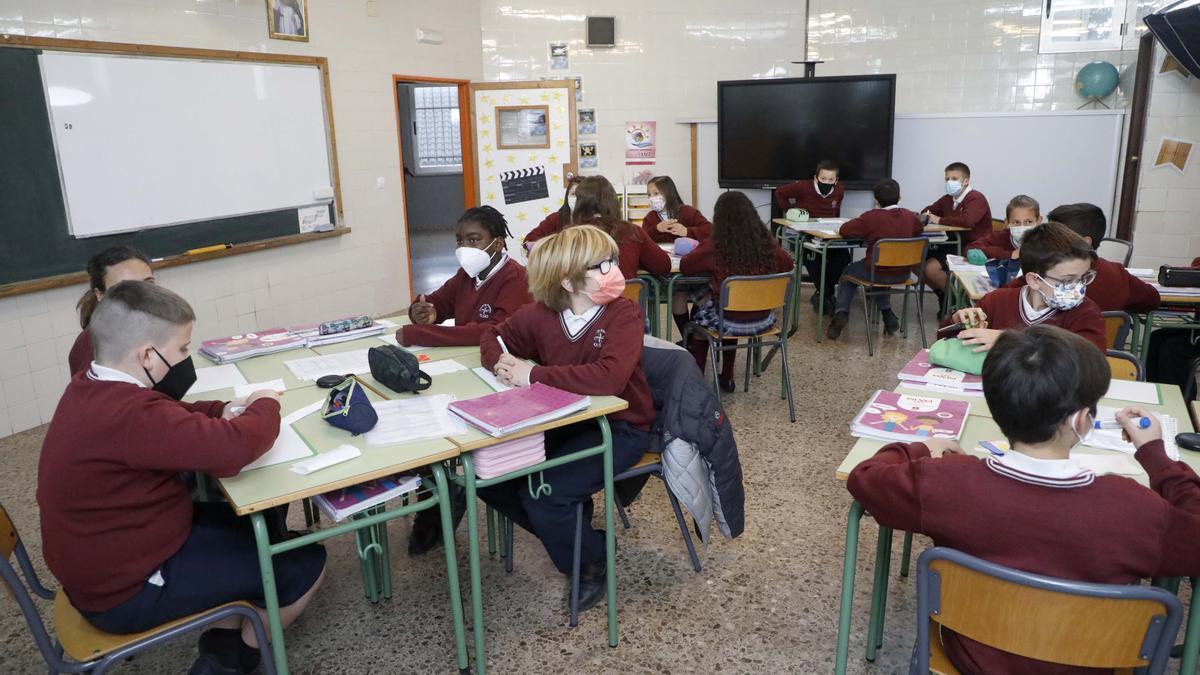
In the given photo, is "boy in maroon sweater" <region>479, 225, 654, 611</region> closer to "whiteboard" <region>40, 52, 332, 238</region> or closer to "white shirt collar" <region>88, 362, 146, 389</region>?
"white shirt collar" <region>88, 362, 146, 389</region>

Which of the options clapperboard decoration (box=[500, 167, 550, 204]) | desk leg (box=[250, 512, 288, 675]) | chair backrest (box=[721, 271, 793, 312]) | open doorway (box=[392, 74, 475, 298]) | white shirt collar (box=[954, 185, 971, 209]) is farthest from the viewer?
open doorway (box=[392, 74, 475, 298])

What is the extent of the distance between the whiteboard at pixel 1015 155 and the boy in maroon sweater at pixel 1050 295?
17.0 ft

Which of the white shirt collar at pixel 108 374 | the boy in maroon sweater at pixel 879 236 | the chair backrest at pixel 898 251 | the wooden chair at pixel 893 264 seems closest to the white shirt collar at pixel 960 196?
the boy in maroon sweater at pixel 879 236

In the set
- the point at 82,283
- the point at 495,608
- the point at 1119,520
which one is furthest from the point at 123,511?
the point at 82,283

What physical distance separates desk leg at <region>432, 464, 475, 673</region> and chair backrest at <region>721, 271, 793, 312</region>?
2370mm

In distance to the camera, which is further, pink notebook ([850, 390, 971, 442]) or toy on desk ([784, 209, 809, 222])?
toy on desk ([784, 209, 809, 222])

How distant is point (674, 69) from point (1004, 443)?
6745mm

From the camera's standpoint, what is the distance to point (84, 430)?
5.74 ft

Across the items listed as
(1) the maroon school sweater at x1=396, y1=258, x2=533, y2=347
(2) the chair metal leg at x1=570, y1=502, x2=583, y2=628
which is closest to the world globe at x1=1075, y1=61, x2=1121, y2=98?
(1) the maroon school sweater at x1=396, y1=258, x2=533, y2=347

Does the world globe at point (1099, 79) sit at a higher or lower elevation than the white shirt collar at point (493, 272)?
higher

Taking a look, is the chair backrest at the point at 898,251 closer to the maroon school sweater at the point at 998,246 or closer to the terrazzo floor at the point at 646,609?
the maroon school sweater at the point at 998,246

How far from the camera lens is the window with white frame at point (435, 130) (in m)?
11.7

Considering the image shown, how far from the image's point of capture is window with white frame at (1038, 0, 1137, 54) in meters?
6.87

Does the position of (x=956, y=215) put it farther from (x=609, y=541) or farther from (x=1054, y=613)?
(x=1054, y=613)
